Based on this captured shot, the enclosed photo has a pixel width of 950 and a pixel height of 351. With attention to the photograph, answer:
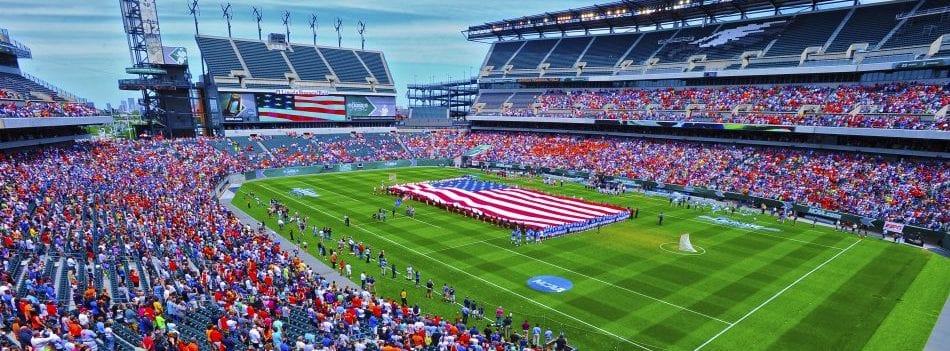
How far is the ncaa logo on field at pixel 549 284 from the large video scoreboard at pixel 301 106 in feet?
179

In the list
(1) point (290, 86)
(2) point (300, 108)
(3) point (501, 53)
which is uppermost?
(3) point (501, 53)

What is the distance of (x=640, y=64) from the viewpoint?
64625 mm

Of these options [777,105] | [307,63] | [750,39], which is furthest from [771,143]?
[307,63]

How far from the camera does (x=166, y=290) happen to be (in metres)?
16.1

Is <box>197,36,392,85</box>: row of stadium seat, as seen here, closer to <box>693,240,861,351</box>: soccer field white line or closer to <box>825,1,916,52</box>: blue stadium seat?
<box>825,1,916,52</box>: blue stadium seat

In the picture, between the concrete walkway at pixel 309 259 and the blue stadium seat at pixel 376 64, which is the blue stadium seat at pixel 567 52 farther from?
the concrete walkway at pixel 309 259

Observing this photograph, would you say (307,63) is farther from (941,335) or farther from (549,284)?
(941,335)

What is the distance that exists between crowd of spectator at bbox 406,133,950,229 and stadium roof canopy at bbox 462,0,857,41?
16556mm

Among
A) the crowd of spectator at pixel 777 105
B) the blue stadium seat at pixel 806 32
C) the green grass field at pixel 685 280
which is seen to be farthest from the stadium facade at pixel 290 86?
the blue stadium seat at pixel 806 32

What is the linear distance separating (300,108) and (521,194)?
4091 centimetres

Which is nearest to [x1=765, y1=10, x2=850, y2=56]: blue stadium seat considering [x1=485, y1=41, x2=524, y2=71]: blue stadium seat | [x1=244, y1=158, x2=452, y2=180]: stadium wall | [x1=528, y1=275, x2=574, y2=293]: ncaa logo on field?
[x1=485, y1=41, x2=524, y2=71]: blue stadium seat

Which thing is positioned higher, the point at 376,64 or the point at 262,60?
the point at 376,64

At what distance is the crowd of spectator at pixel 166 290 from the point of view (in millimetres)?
13539

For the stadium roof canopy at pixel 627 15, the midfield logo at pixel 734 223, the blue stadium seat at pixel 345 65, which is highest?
the stadium roof canopy at pixel 627 15
